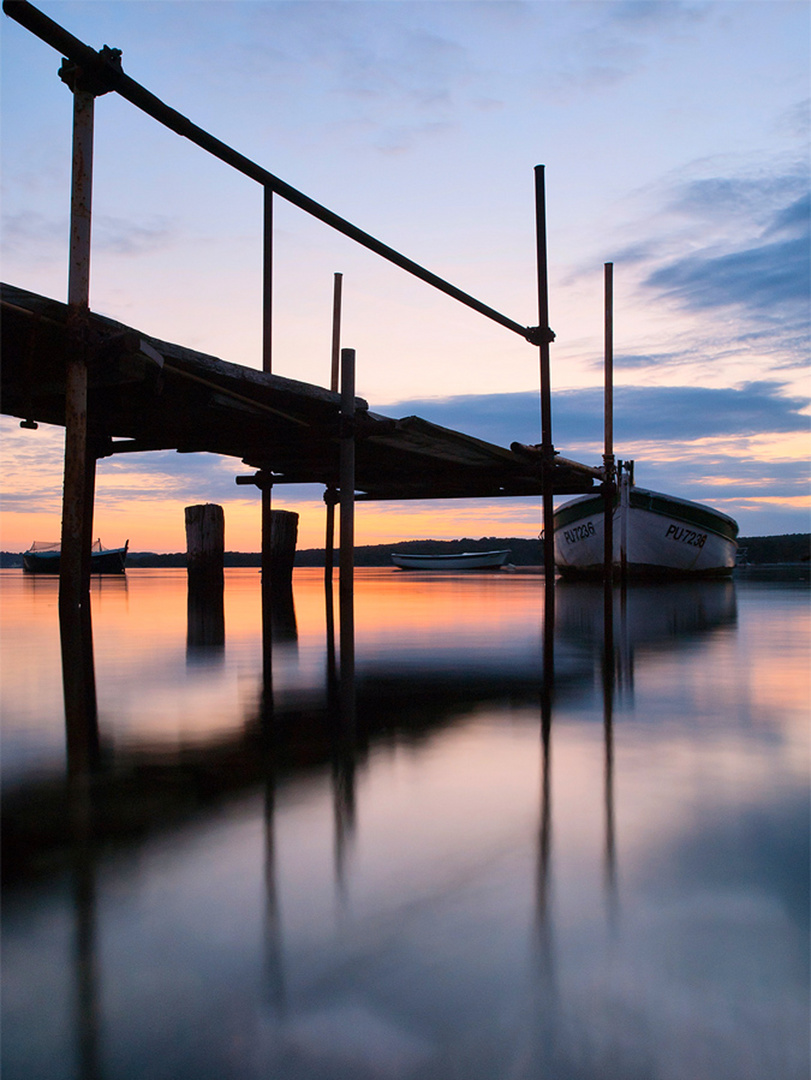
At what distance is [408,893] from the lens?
1.83m

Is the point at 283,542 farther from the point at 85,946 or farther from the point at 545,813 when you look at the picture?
the point at 85,946

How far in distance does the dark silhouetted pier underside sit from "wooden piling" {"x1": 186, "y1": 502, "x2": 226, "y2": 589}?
4764 mm

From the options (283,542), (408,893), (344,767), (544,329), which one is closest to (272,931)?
(408,893)

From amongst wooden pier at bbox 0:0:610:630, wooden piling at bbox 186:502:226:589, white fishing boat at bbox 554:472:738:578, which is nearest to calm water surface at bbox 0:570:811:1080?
wooden pier at bbox 0:0:610:630

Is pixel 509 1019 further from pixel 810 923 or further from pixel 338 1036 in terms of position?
pixel 810 923

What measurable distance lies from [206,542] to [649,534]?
1437 cm

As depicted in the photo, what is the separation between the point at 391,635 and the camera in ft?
28.8

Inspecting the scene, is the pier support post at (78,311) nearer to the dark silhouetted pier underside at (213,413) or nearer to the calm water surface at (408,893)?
the dark silhouetted pier underside at (213,413)

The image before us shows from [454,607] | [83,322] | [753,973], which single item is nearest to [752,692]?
[753,973]

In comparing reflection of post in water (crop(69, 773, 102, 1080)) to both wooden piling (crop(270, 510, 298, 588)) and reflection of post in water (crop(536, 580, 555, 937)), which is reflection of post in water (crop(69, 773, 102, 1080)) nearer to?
reflection of post in water (crop(536, 580, 555, 937))

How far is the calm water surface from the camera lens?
1.29 meters

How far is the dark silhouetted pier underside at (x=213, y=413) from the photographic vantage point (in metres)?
6.41

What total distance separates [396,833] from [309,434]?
8456 millimetres

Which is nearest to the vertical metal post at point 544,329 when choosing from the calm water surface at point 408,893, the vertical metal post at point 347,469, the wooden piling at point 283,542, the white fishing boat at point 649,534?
the vertical metal post at point 347,469
